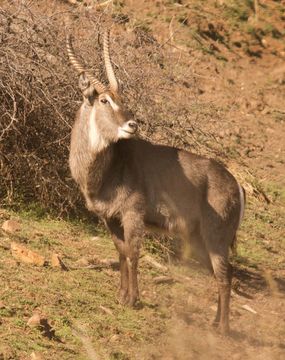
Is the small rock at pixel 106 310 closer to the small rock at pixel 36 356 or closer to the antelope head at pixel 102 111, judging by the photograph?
the small rock at pixel 36 356

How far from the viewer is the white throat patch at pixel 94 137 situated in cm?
731

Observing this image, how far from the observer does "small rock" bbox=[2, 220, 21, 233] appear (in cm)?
825

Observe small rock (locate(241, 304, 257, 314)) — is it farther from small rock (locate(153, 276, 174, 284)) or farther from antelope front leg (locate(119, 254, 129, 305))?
antelope front leg (locate(119, 254, 129, 305))

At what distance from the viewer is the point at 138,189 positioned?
292 inches

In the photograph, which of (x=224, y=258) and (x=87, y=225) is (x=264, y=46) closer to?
(x=87, y=225)

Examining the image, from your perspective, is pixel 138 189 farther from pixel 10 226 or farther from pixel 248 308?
pixel 248 308

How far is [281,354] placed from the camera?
276 inches

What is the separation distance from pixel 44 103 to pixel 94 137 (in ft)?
4.93

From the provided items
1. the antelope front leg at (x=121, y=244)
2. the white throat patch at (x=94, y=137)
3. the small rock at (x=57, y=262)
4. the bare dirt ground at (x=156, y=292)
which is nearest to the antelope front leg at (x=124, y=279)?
the antelope front leg at (x=121, y=244)

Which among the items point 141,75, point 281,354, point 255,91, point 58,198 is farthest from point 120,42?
point 255,91

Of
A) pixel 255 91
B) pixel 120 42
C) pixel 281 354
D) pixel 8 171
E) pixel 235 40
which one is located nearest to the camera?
pixel 281 354

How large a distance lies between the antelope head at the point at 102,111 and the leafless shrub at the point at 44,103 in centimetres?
125

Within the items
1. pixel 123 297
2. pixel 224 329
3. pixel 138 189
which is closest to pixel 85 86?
pixel 138 189

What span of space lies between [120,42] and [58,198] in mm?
2255
